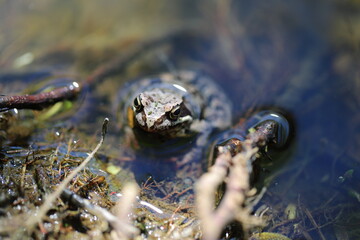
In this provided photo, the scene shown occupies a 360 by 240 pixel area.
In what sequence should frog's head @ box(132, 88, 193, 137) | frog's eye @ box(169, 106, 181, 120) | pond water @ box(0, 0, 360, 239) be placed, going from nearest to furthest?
pond water @ box(0, 0, 360, 239)
frog's head @ box(132, 88, 193, 137)
frog's eye @ box(169, 106, 181, 120)

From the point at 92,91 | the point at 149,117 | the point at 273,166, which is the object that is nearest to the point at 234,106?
the point at 273,166

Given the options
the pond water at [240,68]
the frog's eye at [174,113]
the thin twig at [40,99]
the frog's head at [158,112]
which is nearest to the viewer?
the thin twig at [40,99]

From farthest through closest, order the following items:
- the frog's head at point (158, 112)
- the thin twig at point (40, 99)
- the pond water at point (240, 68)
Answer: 1. the frog's head at point (158, 112)
2. the pond water at point (240, 68)
3. the thin twig at point (40, 99)

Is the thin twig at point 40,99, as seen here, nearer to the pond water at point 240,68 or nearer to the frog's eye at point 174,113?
the pond water at point 240,68

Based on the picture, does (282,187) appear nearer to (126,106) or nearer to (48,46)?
(126,106)

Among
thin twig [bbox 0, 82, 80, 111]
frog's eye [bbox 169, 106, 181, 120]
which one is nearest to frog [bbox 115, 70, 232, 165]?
frog's eye [bbox 169, 106, 181, 120]

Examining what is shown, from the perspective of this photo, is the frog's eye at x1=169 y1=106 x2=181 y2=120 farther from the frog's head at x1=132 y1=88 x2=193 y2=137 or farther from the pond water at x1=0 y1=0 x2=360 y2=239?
the pond water at x1=0 y1=0 x2=360 y2=239

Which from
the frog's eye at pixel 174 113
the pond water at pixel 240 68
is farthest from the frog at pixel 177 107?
the pond water at pixel 240 68

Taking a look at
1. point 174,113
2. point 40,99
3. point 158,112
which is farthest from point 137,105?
point 40,99
